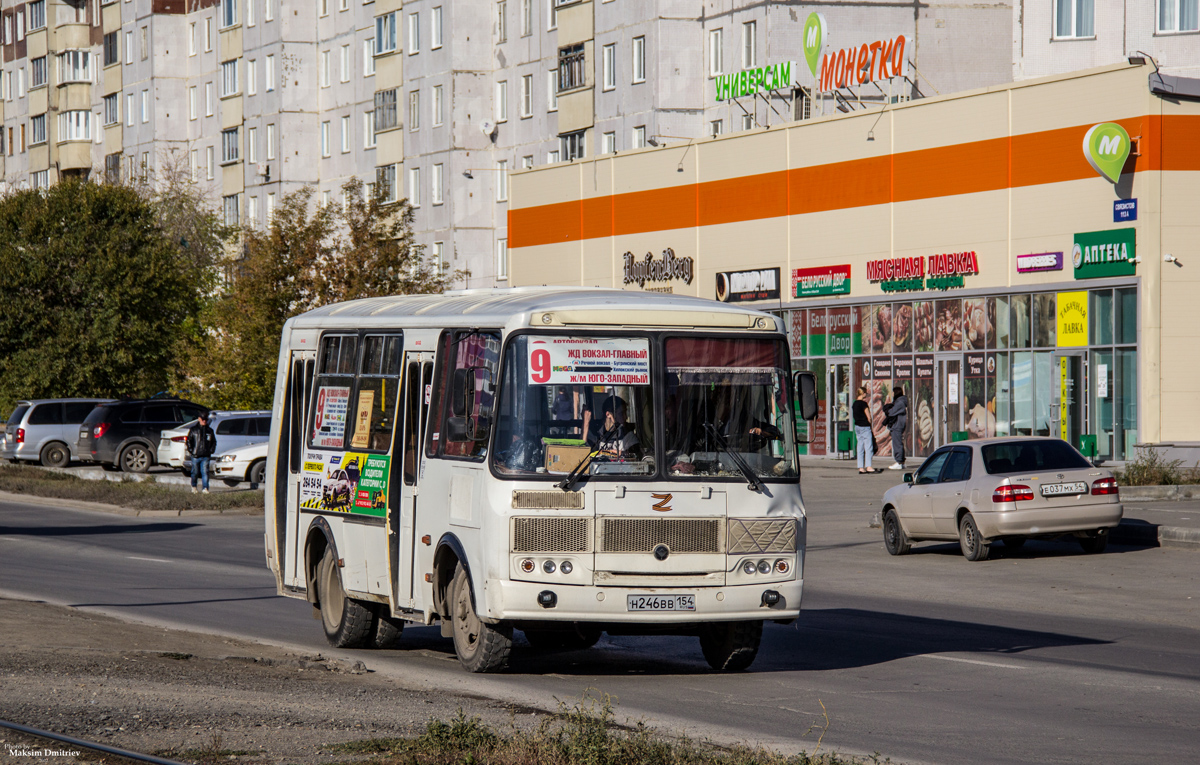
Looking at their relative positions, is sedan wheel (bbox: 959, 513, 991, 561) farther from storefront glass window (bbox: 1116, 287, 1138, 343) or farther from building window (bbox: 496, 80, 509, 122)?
building window (bbox: 496, 80, 509, 122)

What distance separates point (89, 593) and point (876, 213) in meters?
27.0

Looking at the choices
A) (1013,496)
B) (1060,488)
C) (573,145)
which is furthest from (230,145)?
(1060,488)

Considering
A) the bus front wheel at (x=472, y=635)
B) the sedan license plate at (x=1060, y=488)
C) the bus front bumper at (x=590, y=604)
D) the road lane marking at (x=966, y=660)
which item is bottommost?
the road lane marking at (x=966, y=660)

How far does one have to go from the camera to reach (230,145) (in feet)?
261

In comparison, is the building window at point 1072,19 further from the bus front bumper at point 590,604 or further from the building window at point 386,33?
the bus front bumper at point 590,604

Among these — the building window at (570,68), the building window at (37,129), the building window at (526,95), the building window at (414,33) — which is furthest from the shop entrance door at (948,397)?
the building window at (37,129)

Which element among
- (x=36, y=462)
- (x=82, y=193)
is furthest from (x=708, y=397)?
(x=82, y=193)

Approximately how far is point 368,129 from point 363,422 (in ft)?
194

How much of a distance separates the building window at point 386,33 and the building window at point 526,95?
7.91 metres

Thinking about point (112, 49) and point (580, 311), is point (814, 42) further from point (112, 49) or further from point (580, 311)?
point (112, 49)

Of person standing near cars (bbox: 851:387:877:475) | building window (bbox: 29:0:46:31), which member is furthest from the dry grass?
building window (bbox: 29:0:46:31)

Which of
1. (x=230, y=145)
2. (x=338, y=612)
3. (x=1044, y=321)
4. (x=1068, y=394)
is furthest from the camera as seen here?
(x=230, y=145)

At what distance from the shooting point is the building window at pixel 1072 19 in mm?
48594

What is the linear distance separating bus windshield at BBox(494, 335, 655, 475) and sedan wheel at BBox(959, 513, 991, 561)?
10066 mm
